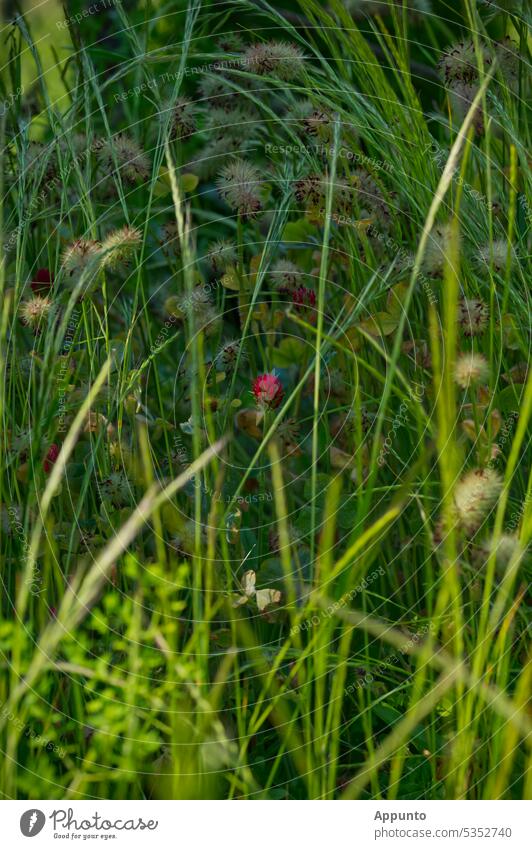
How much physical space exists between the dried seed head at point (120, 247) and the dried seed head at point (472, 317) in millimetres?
409

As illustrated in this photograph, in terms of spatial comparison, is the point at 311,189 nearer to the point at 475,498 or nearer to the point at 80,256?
the point at 80,256

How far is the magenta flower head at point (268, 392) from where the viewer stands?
1201 millimetres

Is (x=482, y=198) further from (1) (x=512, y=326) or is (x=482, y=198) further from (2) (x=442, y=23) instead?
(2) (x=442, y=23)

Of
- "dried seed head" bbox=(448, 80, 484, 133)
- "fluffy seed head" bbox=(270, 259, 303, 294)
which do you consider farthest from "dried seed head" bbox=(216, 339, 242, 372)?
"dried seed head" bbox=(448, 80, 484, 133)

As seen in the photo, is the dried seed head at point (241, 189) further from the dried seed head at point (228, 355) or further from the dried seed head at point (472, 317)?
the dried seed head at point (472, 317)

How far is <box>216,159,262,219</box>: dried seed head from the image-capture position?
1.22 meters

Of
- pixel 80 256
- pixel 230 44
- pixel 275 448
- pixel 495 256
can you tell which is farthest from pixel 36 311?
pixel 495 256

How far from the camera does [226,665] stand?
1.09m

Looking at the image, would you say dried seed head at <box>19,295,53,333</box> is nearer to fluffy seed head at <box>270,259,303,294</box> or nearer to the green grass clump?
the green grass clump

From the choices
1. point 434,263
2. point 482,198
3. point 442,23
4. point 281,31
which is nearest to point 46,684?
point 434,263

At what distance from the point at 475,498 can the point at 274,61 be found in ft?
2.02

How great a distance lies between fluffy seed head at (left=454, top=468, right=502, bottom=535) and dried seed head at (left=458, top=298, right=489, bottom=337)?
0.60 ft

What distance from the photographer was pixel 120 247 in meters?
1.20
